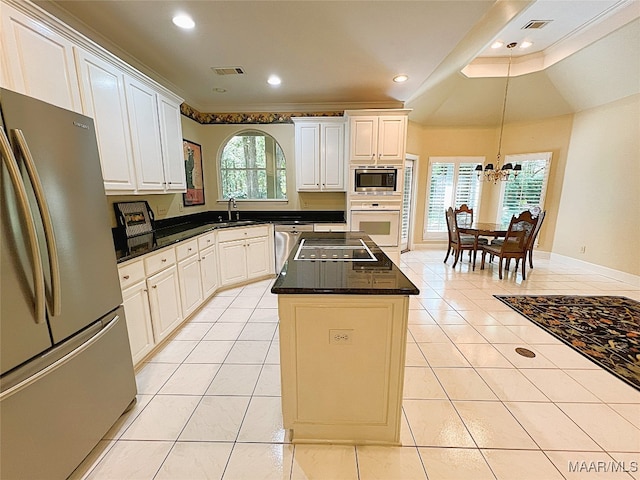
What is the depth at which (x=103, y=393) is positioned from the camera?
4.96 ft

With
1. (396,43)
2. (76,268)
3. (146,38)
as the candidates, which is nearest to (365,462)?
(76,268)

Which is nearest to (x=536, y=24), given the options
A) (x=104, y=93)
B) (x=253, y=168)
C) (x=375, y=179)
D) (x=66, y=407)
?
(x=375, y=179)

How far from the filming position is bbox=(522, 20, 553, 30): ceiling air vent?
3.41 meters

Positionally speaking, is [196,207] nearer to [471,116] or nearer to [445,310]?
[445,310]

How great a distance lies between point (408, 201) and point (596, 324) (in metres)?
3.81

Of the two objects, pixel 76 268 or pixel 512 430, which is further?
pixel 512 430

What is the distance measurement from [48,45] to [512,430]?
3.55m

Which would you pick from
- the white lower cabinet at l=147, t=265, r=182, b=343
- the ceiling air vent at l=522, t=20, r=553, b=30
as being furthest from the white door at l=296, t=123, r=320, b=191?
the ceiling air vent at l=522, t=20, r=553, b=30

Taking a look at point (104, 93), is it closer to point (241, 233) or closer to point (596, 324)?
point (241, 233)

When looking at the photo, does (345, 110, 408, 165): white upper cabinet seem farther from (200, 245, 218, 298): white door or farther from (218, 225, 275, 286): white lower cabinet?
(200, 245, 218, 298): white door

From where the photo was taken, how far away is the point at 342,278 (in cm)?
147

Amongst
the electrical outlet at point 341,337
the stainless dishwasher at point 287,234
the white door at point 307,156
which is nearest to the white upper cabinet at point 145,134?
the stainless dishwasher at point 287,234

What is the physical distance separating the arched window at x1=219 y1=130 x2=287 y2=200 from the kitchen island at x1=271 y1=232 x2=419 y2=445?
3365mm

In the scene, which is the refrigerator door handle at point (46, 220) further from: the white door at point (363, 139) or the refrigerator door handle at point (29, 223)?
the white door at point (363, 139)
